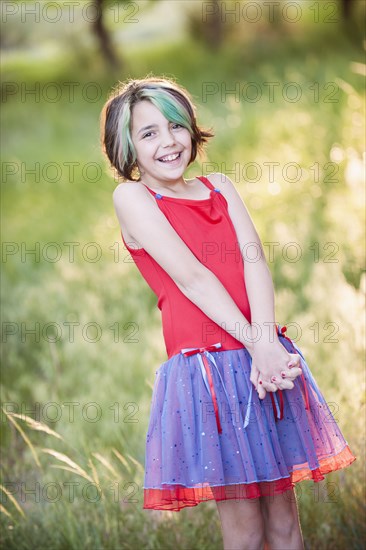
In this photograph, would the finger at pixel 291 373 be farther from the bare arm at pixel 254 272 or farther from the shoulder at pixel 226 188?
the shoulder at pixel 226 188

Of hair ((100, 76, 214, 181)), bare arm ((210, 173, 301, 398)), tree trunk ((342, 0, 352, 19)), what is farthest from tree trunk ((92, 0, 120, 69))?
bare arm ((210, 173, 301, 398))

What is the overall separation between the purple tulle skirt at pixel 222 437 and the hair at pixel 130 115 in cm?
69

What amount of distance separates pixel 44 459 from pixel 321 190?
11.9 feet

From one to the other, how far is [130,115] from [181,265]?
1.78ft

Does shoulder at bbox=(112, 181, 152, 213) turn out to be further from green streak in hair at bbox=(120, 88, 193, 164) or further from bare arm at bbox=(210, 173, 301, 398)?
bare arm at bbox=(210, 173, 301, 398)

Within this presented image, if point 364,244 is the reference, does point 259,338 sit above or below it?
below

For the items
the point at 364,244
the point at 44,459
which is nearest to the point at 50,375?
the point at 44,459

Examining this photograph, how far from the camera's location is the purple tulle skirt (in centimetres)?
245

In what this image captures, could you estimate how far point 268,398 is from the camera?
100 inches

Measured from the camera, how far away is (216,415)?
8.09 ft

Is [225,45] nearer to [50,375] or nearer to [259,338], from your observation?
[50,375]

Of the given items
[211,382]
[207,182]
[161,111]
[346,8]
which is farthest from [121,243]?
[346,8]

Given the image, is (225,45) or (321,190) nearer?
(321,190)

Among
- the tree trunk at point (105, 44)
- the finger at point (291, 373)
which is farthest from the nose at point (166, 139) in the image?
the tree trunk at point (105, 44)
